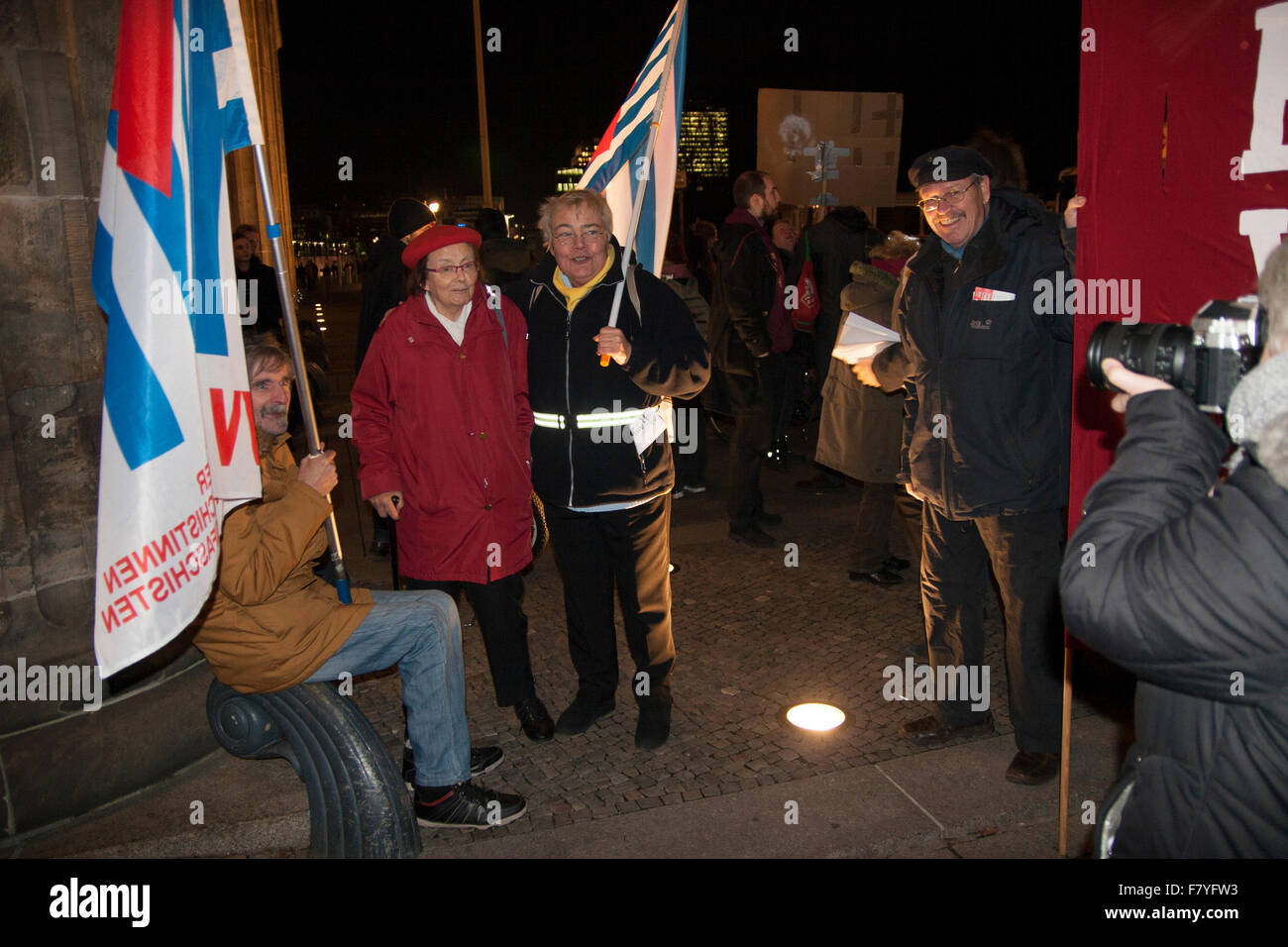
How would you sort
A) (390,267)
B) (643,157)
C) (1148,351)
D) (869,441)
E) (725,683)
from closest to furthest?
(1148,351) < (643,157) < (725,683) < (869,441) < (390,267)

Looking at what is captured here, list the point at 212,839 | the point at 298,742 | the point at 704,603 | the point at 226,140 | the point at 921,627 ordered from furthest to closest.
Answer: the point at 704,603 < the point at 921,627 < the point at 212,839 < the point at 298,742 < the point at 226,140

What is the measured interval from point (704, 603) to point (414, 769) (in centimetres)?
232

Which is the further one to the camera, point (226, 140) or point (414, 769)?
point (414, 769)

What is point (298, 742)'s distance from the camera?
2.98 meters

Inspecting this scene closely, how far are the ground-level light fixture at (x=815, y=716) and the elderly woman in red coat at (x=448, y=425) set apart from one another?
133 cm

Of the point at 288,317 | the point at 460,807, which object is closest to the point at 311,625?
the point at 460,807

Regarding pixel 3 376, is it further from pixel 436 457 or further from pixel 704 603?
pixel 704 603

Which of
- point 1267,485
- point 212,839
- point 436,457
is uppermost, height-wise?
point 1267,485

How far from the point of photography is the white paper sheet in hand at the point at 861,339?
4.05m

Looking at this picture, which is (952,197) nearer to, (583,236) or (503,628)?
(583,236)

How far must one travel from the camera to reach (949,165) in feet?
10.9

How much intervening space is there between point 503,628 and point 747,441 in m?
3.00

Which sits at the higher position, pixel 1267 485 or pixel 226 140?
pixel 226 140
